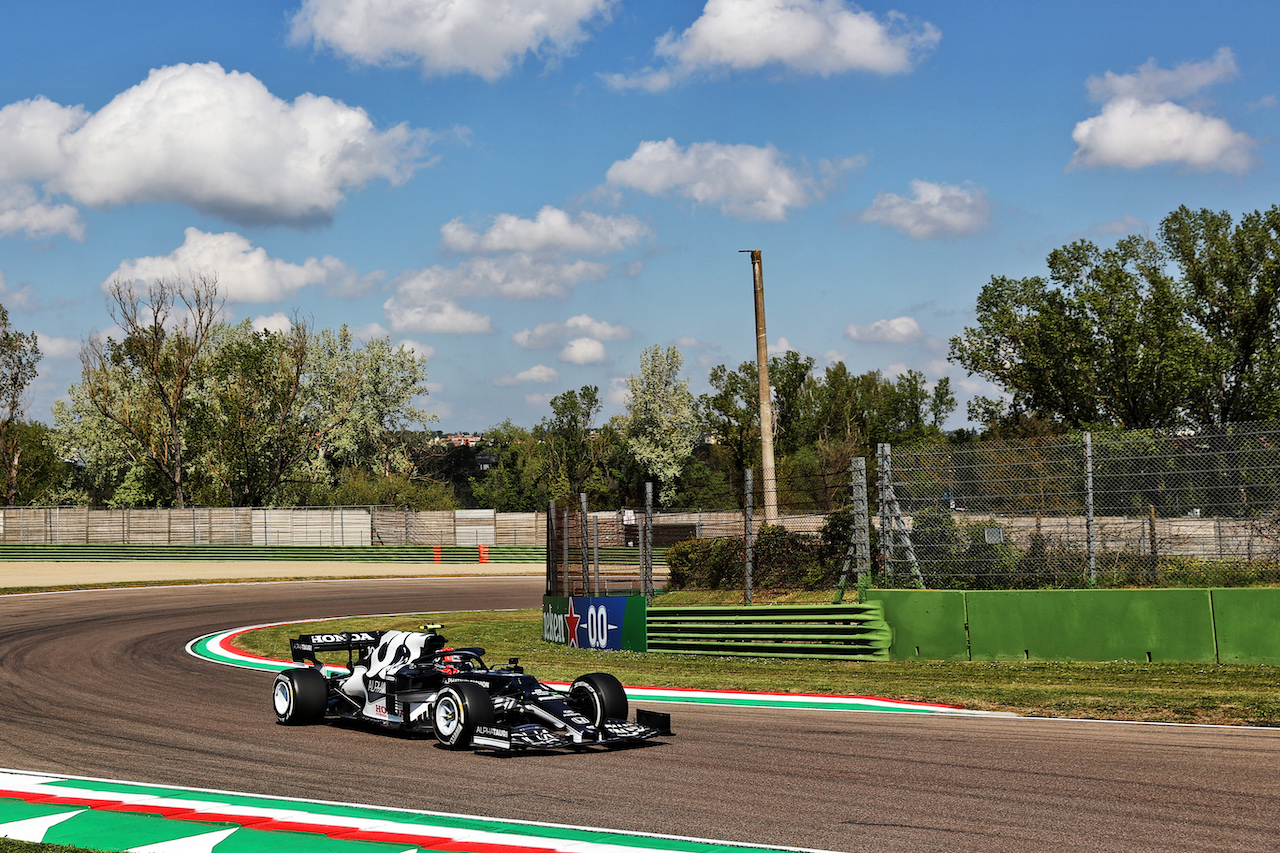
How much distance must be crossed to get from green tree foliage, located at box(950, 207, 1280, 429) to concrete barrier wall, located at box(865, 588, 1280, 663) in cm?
3534

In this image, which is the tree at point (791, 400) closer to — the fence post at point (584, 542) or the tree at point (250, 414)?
the tree at point (250, 414)

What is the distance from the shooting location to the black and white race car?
27.2 feet

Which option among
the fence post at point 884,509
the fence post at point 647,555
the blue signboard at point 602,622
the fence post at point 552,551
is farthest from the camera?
the fence post at point 552,551

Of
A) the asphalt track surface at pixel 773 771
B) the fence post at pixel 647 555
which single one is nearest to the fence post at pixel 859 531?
the fence post at pixel 647 555

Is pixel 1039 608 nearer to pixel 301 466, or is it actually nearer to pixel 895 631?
pixel 895 631

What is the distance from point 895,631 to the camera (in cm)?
1387

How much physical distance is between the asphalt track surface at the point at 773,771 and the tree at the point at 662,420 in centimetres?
6376

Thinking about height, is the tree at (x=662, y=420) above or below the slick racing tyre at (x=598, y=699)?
above

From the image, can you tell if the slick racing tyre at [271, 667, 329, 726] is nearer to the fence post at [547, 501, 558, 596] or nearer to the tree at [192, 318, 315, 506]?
the fence post at [547, 501, 558, 596]

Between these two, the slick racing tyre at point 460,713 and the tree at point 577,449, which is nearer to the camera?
the slick racing tyre at point 460,713

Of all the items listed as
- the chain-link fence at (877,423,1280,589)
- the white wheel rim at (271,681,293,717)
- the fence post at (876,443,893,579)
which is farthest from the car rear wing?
the chain-link fence at (877,423,1280,589)

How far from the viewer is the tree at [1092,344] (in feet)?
147

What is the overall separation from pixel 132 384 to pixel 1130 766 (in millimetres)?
69499

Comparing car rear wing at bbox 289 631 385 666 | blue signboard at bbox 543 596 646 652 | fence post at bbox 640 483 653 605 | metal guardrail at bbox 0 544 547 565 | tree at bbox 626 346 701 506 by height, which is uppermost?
tree at bbox 626 346 701 506
